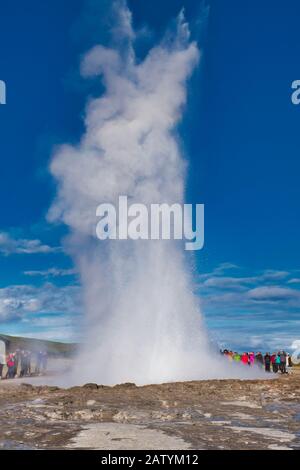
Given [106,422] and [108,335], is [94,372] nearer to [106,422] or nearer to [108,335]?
[108,335]

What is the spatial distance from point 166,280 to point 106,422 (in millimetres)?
19242

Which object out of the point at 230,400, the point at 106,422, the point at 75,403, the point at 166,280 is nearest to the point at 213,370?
the point at 166,280

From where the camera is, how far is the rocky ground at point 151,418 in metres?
9.14

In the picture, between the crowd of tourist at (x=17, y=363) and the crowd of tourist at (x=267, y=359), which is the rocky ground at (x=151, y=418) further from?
the crowd of tourist at (x=267, y=359)

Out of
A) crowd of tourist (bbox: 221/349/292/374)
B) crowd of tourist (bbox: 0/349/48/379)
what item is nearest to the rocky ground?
crowd of tourist (bbox: 0/349/48/379)

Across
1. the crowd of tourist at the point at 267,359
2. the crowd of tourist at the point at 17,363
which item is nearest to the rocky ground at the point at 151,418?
the crowd of tourist at the point at 17,363

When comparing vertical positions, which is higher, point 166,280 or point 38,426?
point 166,280

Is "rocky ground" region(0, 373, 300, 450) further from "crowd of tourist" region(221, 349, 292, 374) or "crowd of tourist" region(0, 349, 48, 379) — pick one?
"crowd of tourist" region(221, 349, 292, 374)

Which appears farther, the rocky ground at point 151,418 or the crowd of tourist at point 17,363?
the crowd of tourist at point 17,363

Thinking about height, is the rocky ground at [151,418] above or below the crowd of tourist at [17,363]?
below
